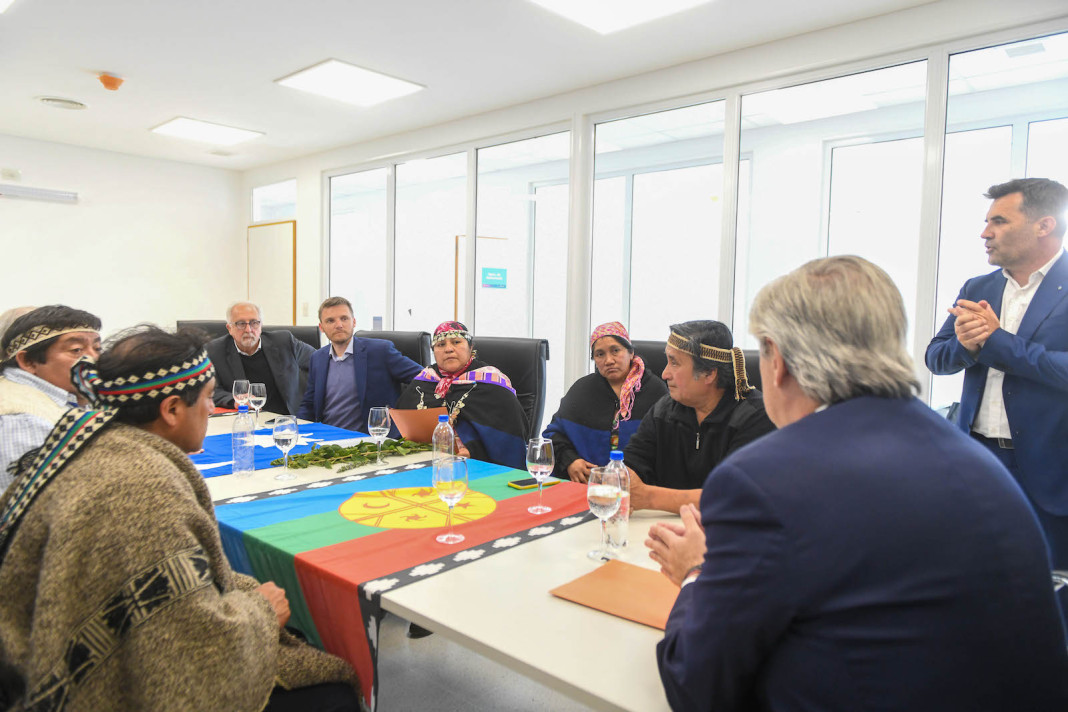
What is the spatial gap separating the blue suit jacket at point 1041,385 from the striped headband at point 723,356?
3.00 ft

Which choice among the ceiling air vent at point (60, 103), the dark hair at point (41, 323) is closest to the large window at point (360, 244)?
the ceiling air vent at point (60, 103)

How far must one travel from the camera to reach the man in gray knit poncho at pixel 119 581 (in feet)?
3.43

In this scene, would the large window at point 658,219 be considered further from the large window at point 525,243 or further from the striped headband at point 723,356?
the striped headband at point 723,356

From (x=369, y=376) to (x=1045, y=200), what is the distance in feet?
10.3

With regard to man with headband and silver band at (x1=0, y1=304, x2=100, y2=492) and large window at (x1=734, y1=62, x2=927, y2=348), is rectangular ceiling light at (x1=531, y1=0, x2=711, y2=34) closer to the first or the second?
large window at (x1=734, y1=62, x2=927, y2=348)

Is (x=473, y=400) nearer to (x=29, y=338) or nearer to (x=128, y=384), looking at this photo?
(x=29, y=338)

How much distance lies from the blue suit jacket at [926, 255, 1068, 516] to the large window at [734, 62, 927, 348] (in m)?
1.04

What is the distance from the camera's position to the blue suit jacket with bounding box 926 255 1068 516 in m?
2.20

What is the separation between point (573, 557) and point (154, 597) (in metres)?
0.81

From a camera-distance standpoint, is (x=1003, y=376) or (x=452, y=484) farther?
(x=1003, y=376)

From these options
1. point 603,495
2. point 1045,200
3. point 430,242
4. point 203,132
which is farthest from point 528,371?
point 203,132

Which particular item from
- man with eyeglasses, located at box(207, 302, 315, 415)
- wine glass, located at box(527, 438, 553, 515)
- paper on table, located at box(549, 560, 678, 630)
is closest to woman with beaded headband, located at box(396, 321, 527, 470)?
wine glass, located at box(527, 438, 553, 515)

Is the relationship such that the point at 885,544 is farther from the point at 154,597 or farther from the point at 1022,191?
the point at 1022,191

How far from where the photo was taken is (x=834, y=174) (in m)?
3.81
